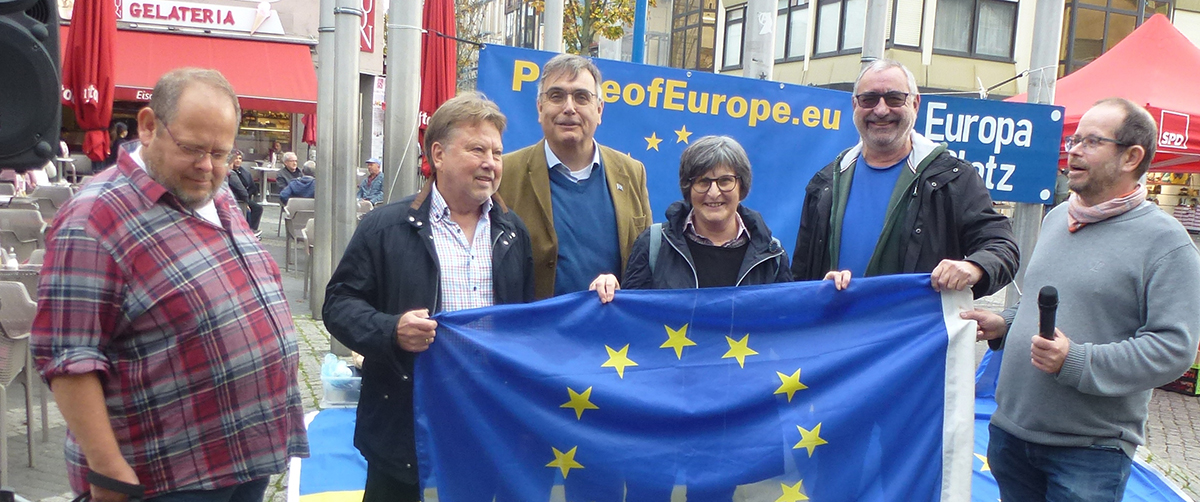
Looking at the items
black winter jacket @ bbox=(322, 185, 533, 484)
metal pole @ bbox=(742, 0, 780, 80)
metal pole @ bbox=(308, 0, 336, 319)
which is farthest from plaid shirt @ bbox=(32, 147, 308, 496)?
metal pole @ bbox=(308, 0, 336, 319)

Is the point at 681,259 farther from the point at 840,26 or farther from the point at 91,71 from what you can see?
the point at 840,26

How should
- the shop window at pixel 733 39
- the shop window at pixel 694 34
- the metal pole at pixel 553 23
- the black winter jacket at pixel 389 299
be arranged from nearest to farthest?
the black winter jacket at pixel 389 299
the metal pole at pixel 553 23
the shop window at pixel 733 39
the shop window at pixel 694 34

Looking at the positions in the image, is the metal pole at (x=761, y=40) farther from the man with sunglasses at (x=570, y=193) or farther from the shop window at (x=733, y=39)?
the shop window at (x=733, y=39)

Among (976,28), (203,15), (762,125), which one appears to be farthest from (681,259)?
(976,28)

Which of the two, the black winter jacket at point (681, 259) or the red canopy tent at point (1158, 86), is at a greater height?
the red canopy tent at point (1158, 86)

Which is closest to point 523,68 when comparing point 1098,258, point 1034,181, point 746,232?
point 746,232

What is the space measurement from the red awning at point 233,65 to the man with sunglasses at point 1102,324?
17434mm

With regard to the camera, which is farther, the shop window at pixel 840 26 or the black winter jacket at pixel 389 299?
the shop window at pixel 840 26

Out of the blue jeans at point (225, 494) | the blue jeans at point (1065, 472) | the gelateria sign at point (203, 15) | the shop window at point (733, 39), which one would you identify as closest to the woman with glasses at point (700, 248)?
the blue jeans at point (1065, 472)

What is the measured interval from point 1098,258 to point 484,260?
1915 millimetres

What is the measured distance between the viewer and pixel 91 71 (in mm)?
8648

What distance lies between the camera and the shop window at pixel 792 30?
2942 centimetres

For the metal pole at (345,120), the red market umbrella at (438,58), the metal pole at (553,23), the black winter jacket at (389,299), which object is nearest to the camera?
the black winter jacket at (389,299)

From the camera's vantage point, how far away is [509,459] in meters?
3.04
